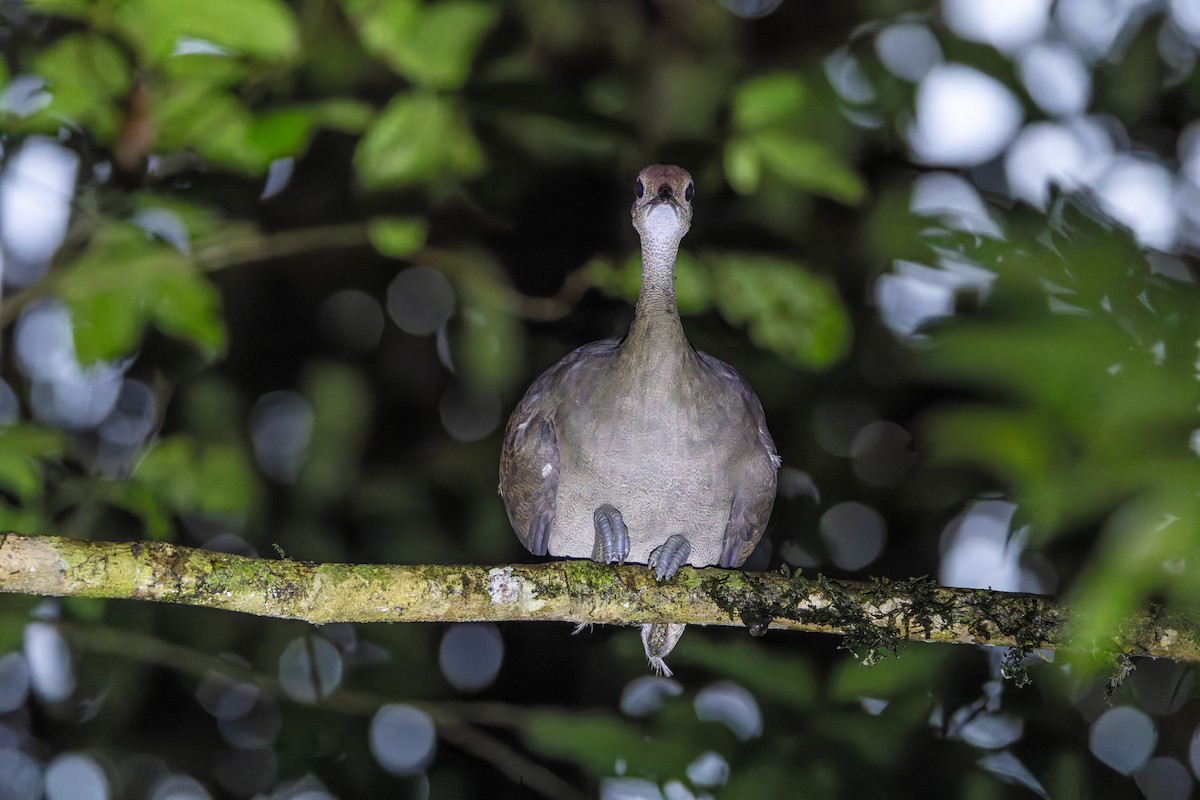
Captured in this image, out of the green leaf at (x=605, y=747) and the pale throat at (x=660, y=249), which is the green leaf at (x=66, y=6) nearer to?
the pale throat at (x=660, y=249)

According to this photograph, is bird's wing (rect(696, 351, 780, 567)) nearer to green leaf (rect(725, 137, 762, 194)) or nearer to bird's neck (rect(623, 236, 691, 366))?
bird's neck (rect(623, 236, 691, 366))

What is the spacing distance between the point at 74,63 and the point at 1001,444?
2.96 metres

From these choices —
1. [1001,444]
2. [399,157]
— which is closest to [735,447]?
[399,157]

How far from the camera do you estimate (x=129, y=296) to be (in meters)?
3.49

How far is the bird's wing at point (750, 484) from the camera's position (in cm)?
454

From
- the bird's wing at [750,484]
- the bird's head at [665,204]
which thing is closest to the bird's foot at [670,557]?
the bird's wing at [750,484]

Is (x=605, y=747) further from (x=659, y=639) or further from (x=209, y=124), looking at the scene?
(x=209, y=124)

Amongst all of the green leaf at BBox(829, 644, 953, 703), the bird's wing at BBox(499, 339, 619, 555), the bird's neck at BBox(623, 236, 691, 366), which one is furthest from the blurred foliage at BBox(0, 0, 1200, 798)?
the bird's neck at BBox(623, 236, 691, 366)

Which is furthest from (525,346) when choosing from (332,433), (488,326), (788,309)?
(788,309)

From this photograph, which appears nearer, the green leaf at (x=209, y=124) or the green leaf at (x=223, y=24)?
the green leaf at (x=223, y=24)

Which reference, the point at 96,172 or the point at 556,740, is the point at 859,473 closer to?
the point at 556,740

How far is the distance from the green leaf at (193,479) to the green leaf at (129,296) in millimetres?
869

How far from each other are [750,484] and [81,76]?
2.94 m

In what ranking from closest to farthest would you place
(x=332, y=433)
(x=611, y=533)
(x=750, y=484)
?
1. (x=611, y=533)
2. (x=750, y=484)
3. (x=332, y=433)
